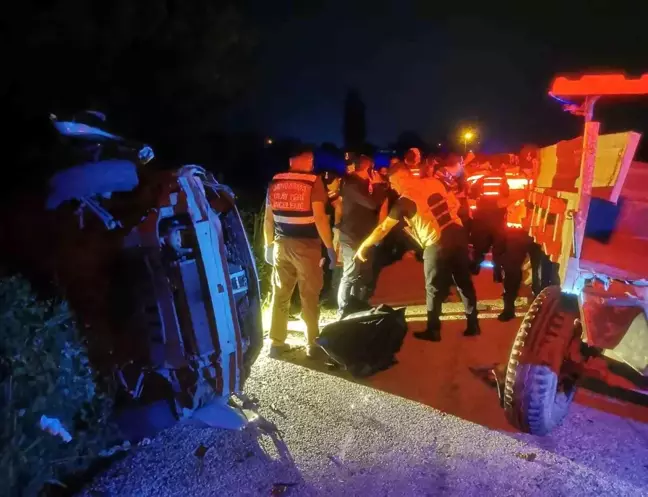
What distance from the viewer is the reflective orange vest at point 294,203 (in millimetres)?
5457

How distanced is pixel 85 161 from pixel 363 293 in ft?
13.3

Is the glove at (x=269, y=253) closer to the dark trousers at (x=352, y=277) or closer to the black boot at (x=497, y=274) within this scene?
the dark trousers at (x=352, y=277)

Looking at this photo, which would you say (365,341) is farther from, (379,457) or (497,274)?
(497,274)

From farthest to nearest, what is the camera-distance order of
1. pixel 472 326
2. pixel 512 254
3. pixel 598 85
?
pixel 512 254 < pixel 472 326 < pixel 598 85

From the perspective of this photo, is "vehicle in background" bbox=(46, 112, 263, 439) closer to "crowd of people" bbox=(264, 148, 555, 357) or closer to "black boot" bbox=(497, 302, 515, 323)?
"crowd of people" bbox=(264, 148, 555, 357)

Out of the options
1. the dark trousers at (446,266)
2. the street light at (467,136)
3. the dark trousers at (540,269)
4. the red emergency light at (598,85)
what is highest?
the red emergency light at (598,85)

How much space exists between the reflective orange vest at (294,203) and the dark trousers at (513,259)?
261 centimetres

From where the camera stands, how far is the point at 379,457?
3.89 metres

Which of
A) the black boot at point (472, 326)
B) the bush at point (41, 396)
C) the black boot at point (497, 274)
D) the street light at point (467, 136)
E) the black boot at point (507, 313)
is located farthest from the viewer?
the street light at point (467, 136)

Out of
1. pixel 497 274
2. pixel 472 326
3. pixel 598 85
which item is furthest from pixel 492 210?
pixel 598 85

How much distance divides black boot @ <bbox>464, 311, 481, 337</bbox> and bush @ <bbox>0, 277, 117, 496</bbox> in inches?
157

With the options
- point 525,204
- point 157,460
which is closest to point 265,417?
point 157,460

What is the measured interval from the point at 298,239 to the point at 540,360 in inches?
97.2

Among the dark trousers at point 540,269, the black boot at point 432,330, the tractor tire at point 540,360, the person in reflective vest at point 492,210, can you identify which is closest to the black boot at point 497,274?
the person in reflective vest at point 492,210
